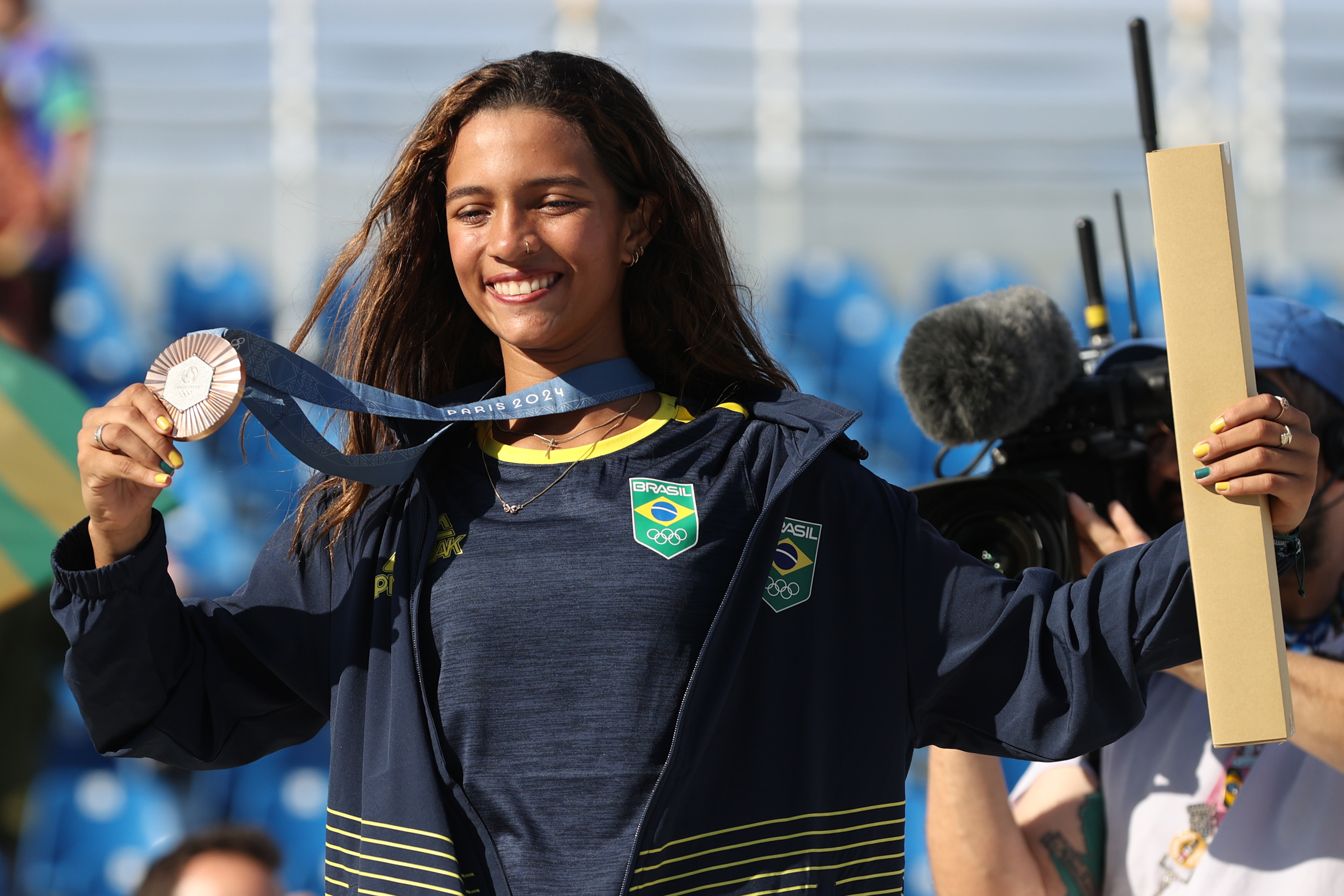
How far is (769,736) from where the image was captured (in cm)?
141

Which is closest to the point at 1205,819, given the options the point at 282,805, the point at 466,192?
the point at 466,192

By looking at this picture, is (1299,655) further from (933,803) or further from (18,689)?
(18,689)

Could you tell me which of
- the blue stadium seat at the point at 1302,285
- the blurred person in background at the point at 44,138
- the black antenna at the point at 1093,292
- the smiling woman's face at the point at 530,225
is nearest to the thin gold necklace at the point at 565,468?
the smiling woman's face at the point at 530,225

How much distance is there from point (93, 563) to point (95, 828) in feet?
13.3

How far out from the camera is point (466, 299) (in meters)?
1.70

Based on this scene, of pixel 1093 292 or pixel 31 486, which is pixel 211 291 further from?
pixel 1093 292

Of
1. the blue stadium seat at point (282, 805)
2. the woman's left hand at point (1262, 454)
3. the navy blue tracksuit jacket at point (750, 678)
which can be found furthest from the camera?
the blue stadium seat at point (282, 805)

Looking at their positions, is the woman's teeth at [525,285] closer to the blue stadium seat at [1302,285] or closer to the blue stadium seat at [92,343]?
the blue stadium seat at [92,343]

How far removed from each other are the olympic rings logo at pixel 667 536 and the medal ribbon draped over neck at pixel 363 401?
0.20 metres

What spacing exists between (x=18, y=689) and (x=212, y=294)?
241 centimetres

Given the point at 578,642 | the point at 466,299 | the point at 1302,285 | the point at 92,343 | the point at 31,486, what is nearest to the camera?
the point at 578,642

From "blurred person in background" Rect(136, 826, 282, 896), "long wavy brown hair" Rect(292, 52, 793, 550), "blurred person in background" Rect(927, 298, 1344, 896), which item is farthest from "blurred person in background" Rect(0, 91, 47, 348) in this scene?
"blurred person in background" Rect(927, 298, 1344, 896)

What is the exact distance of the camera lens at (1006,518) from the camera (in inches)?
73.2

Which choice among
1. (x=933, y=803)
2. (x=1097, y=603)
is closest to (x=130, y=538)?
(x=1097, y=603)
